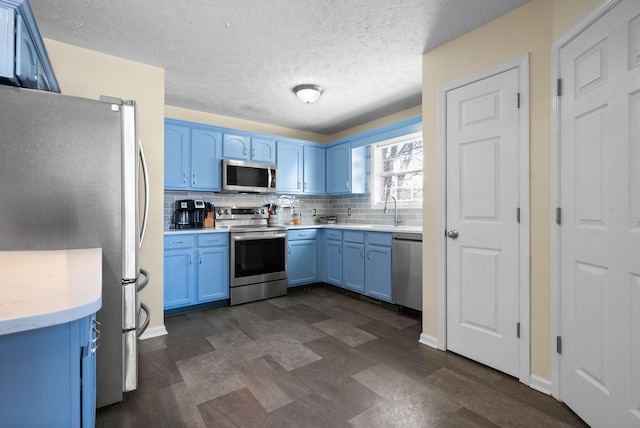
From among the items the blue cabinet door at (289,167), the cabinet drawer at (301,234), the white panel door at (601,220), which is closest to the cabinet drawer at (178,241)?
the cabinet drawer at (301,234)

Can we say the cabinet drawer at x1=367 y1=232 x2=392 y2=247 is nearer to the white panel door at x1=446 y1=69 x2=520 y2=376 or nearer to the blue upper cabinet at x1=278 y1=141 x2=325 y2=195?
the white panel door at x1=446 y1=69 x2=520 y2=376

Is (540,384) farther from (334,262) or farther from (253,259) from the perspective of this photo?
(253,259)

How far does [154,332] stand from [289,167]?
2.68 m

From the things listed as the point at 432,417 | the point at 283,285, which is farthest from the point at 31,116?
the point at 283,285

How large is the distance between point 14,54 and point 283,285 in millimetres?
3249

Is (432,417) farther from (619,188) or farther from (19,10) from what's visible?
(19,10)

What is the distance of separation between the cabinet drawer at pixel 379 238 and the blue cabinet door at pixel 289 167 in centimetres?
143

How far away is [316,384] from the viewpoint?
2020mm

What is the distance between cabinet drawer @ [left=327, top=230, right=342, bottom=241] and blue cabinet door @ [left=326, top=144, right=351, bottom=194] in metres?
0.65

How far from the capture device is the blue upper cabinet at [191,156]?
3.60 meters

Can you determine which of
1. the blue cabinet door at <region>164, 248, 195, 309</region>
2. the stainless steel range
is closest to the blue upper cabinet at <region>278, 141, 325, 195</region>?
the stainless steel range

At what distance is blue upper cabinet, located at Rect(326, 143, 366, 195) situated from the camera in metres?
4.55

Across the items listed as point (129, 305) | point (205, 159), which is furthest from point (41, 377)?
point (205, 159)

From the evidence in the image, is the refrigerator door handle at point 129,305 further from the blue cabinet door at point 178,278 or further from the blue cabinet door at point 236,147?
the blue cabinet door at point 236,147
